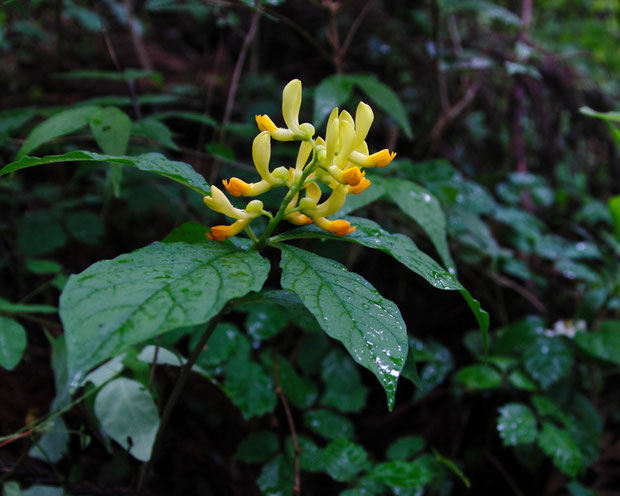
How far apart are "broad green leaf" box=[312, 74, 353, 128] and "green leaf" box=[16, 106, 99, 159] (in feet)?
3.00

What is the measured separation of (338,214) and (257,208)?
290 mm

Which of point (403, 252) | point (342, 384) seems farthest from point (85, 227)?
point (403, 252)

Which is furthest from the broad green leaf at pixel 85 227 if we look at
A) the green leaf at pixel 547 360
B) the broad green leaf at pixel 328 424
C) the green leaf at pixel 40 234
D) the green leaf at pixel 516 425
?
the green leaf at pixel 547 360

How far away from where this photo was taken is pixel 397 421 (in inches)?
86.4

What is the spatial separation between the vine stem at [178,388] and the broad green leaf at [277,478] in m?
0.38

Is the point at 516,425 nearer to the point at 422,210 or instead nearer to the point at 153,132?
the point at 422,210

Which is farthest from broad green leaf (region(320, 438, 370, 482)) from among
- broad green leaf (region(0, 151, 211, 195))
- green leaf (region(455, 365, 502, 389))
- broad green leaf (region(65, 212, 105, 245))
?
broad green leaf (region(65, 212, 105, 245))

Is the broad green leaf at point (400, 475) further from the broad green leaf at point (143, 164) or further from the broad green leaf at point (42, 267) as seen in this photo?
the broad green leaf at point (42, 267)

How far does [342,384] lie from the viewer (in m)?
1.81

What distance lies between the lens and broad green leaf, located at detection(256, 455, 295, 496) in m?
1.48

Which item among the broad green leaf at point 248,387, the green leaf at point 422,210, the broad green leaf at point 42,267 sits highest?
the green leaf at point 422,210

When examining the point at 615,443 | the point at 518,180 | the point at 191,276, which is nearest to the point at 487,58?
the point at 518,180

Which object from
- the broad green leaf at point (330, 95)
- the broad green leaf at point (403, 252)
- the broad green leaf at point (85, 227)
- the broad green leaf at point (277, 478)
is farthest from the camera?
the broad green leaf at point (85, 227)

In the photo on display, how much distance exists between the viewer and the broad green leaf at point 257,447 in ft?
5.16
